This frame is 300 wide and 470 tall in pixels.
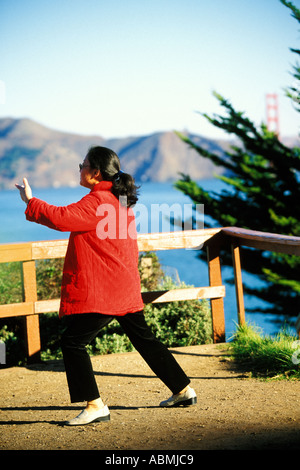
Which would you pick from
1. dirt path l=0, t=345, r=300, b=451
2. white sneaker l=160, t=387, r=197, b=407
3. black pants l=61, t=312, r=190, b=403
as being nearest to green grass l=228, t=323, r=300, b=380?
dirt path l=0, t=345, r=300, b=451

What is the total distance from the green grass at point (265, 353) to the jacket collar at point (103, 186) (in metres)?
1.96

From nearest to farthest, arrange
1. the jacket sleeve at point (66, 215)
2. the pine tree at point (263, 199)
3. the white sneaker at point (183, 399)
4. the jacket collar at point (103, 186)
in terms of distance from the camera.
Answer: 1. the jacket sleeve at point (66, 215)
2. the jacket collar at point (103, 186)
3. the white sneaker at point (183, 399)
4. the pine tree at point (263, 199)

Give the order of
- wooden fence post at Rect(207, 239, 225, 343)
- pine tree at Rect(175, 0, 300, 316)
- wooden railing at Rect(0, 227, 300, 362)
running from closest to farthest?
wooden railing at Rect(0, 227, 300, 362) → wooden fence post at Rect(207, 239, 225, 343) → pine tree at Rect(175, 0, 300, 316)

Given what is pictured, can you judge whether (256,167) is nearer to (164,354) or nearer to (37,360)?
(37,360)

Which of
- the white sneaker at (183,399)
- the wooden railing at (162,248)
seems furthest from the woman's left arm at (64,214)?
the wooden railing at (162,248)

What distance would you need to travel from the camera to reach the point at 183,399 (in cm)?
380

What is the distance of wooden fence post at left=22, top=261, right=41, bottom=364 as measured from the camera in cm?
520

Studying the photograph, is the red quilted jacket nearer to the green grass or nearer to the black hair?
the black hair

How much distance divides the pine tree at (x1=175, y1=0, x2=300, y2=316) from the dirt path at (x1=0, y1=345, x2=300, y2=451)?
1005 centimetres

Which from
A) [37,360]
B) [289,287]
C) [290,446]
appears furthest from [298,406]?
[289,287]

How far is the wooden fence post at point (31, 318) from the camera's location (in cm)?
520

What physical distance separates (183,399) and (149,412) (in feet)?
0.74

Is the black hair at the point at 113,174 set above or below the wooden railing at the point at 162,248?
above

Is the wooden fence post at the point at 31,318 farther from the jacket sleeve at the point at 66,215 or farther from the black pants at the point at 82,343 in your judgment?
the jacket sleeve at the point at 66,215
